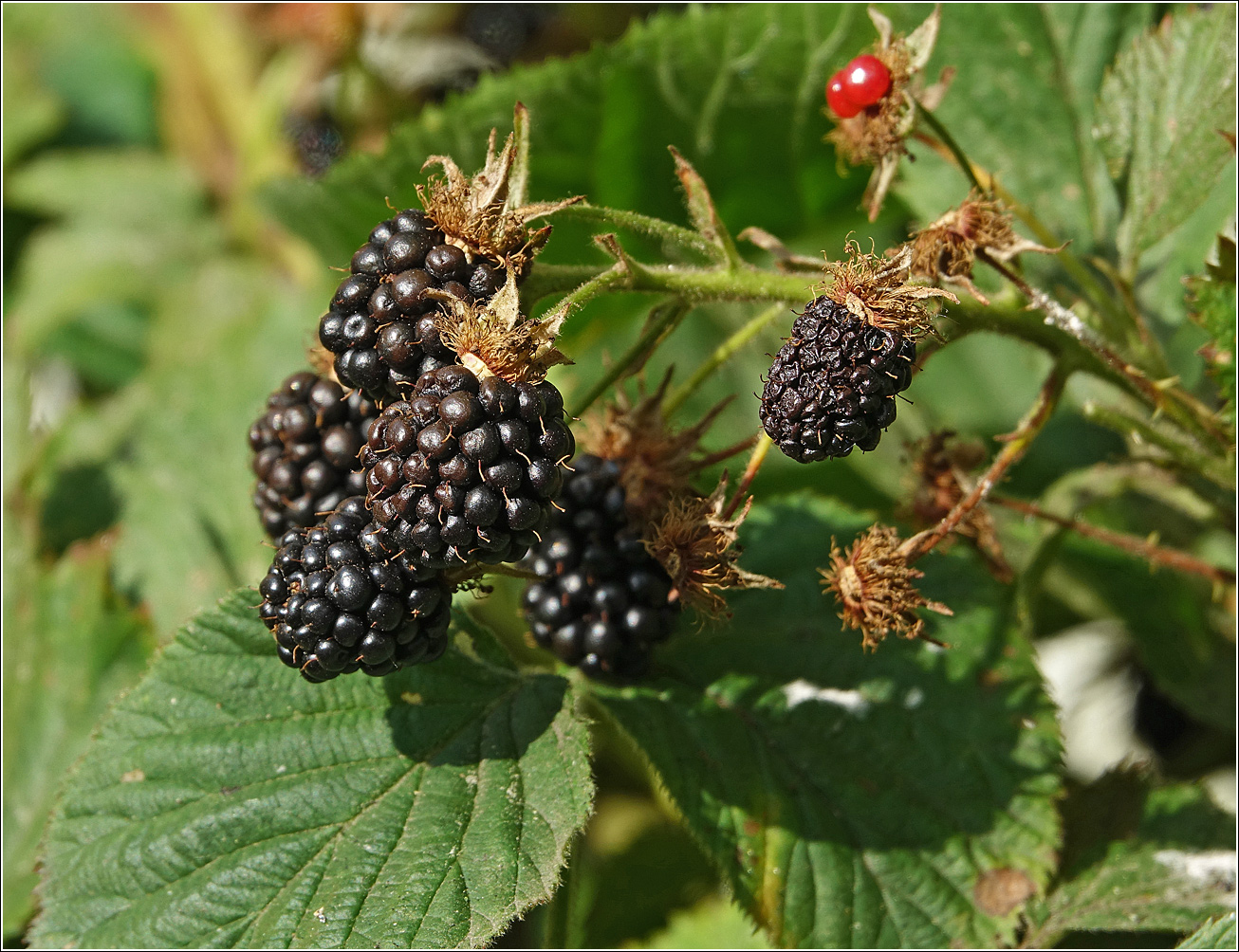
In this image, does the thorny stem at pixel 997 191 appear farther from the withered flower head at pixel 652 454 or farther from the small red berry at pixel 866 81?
the withered flower head at pixel 652 454

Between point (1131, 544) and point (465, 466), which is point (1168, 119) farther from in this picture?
point (465, 466)

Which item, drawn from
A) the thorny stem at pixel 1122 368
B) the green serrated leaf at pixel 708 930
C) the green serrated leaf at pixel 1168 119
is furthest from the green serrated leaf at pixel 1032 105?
the green serrated leaf at pixel 708 930

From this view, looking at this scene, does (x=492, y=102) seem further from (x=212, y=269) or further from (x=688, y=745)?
(x=212, y=269)

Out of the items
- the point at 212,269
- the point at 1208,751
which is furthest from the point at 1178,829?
the point at 212,269

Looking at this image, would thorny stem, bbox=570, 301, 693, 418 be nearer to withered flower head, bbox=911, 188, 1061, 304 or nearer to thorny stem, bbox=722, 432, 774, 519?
thorny stem, bbox=722, 432, 774, 519

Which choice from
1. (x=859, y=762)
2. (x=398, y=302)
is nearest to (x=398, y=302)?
(x=398, y=302)

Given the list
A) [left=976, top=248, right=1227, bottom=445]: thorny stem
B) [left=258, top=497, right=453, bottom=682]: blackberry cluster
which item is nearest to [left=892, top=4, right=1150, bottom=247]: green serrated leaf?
[left=976, top=248, right=1227, bottom=445]: thorny stem
